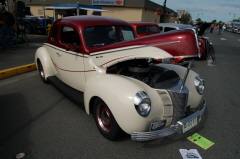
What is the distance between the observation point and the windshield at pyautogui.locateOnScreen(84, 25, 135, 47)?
3.28m

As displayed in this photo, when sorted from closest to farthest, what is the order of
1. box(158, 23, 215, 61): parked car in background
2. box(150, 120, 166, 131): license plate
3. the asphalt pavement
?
1. box(150, 120, 166, 131): license plate
2. box(158, 23, 215, 61): parked car in background
3. the asphalt pavement

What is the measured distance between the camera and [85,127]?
2998mm

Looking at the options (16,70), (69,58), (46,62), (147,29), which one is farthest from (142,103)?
(147,29)

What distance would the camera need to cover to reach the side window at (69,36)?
11.3 feet

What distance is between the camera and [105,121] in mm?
2711

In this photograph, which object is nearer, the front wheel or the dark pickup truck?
the front wheel

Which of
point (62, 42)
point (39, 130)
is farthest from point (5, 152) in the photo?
point (62, 42)

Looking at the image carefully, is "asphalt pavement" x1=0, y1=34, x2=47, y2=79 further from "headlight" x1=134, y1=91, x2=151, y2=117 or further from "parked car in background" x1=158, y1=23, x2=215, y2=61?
"parked car in background" x1=158, y1=23, x2=215, y2=61

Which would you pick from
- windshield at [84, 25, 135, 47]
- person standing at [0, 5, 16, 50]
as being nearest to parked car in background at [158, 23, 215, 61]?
windshield at [84, 25, 135, 47]

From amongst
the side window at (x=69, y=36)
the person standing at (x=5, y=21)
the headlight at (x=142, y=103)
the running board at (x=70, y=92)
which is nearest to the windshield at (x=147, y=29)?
the side window at (x=69, y=36)

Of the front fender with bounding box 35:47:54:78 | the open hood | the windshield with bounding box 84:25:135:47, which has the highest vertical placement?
the windshield with bounding box 84:25:135:47

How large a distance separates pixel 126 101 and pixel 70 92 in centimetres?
169

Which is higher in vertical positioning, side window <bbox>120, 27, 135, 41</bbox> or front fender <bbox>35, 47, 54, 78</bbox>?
side window <bbox>120, 27, 135, 41</bbox>

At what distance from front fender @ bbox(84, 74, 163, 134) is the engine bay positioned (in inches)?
11.1
